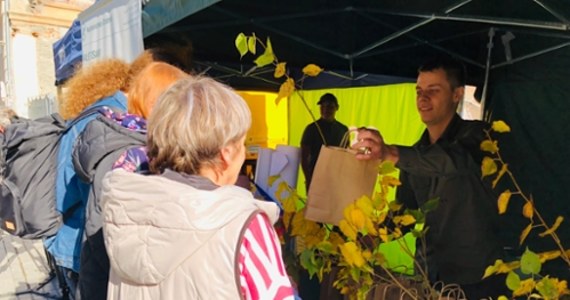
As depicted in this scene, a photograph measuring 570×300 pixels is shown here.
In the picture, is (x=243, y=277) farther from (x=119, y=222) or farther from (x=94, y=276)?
(x=94, y=276)

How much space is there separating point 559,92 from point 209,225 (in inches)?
89.0

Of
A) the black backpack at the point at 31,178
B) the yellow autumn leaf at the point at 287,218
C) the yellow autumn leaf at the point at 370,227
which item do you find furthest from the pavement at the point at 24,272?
the yellow autumn leaf at the point at 370,227

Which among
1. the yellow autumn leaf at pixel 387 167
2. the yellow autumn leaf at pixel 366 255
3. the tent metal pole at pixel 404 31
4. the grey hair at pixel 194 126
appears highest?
the tent metal pole at pixel 404 31

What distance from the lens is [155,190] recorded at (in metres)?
0.82

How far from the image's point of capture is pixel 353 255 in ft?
4.85

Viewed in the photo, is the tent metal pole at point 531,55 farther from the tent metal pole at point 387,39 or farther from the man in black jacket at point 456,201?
the man in black jacket at point 456,201

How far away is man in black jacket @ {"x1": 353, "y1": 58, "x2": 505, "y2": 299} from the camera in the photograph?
69.0 inches

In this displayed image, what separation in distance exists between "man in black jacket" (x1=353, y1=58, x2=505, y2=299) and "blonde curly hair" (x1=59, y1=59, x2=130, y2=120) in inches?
47.7

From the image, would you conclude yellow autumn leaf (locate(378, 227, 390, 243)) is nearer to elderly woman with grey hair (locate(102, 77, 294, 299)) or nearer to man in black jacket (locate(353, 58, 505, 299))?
man in black jacket (locate(353, 58, 505, 299))

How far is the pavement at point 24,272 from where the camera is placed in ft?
11.8

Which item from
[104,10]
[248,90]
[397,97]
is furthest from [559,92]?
[248,90]

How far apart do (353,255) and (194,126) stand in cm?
85

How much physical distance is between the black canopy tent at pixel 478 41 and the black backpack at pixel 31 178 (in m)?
0.67

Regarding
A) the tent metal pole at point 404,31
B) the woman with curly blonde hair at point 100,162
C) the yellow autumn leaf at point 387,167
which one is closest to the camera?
the woman with curly blonde hair at point 100,162
